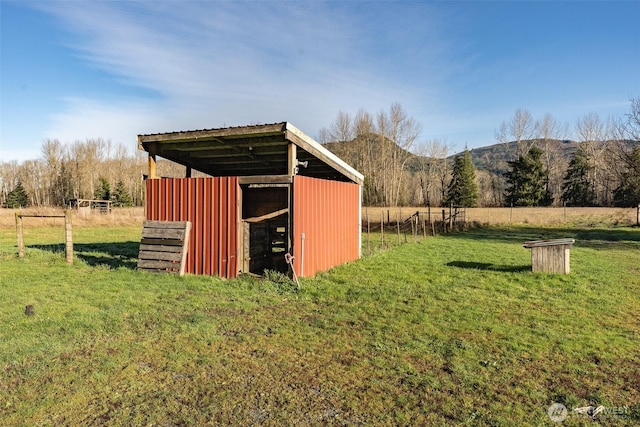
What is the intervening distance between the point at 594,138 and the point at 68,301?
2578 inches

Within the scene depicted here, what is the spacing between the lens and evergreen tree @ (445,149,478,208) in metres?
54.5

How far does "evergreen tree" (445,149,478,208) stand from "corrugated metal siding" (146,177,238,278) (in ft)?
165

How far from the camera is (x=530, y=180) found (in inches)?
2004

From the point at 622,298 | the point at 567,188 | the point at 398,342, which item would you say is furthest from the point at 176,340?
the point at 567,188

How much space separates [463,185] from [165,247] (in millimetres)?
51945

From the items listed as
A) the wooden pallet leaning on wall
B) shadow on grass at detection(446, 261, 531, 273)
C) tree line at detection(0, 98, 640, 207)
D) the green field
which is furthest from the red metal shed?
tree line at detection(0, 98, 640, 207)

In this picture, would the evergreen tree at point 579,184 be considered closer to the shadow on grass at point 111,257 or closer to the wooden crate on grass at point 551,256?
the wooden crate on grass at point 551,256

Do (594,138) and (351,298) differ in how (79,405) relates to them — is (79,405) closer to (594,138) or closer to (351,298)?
(351,298)

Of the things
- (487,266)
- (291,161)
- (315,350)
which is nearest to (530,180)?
(487,266)

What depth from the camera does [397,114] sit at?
4753 centimetres

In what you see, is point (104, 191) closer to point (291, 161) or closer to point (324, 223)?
point (324, 223)

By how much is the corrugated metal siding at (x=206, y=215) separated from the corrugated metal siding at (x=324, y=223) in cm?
150

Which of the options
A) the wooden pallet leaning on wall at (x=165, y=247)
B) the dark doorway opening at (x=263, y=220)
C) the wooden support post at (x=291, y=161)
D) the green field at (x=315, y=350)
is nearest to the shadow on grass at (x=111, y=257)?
the wooden pallet leaning on wall at (x=165, y=247)

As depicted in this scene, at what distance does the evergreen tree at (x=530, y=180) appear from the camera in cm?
5069
